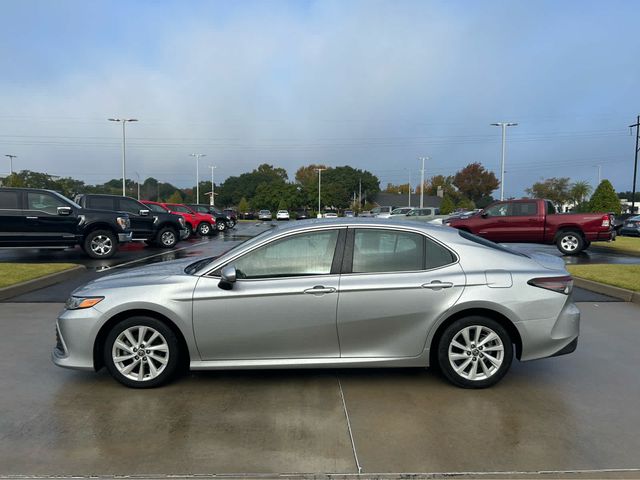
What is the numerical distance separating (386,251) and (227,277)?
1459 millimetres

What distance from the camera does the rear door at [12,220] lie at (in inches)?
508

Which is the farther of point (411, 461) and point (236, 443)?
point (236, 443)

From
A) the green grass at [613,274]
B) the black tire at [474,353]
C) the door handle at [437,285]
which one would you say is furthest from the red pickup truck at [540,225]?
the door handle at [437,285]

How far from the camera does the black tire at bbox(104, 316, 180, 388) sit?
4336 mm

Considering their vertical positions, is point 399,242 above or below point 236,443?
above

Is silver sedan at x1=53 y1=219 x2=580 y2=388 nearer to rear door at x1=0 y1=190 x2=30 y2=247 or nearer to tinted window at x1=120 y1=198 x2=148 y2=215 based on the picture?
rear door at x1=0 y1=190 x2=30 y2=247

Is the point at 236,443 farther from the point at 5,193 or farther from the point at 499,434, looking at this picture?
the point at 5,193

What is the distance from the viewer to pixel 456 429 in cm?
369

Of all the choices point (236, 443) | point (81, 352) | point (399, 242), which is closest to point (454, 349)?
point (399, 242)

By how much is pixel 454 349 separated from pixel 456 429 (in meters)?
0.85

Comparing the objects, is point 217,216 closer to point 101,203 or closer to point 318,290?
point 101,203

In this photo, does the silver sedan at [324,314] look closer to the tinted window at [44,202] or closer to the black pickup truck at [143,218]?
the tinted window at [44,202]

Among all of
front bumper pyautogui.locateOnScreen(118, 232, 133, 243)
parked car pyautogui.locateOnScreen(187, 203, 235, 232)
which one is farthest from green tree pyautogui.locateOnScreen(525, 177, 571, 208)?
front bumper pyautogui.locateOnScreen(118, 232, 133, 243)

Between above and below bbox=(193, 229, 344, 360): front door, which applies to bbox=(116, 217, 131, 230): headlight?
above
